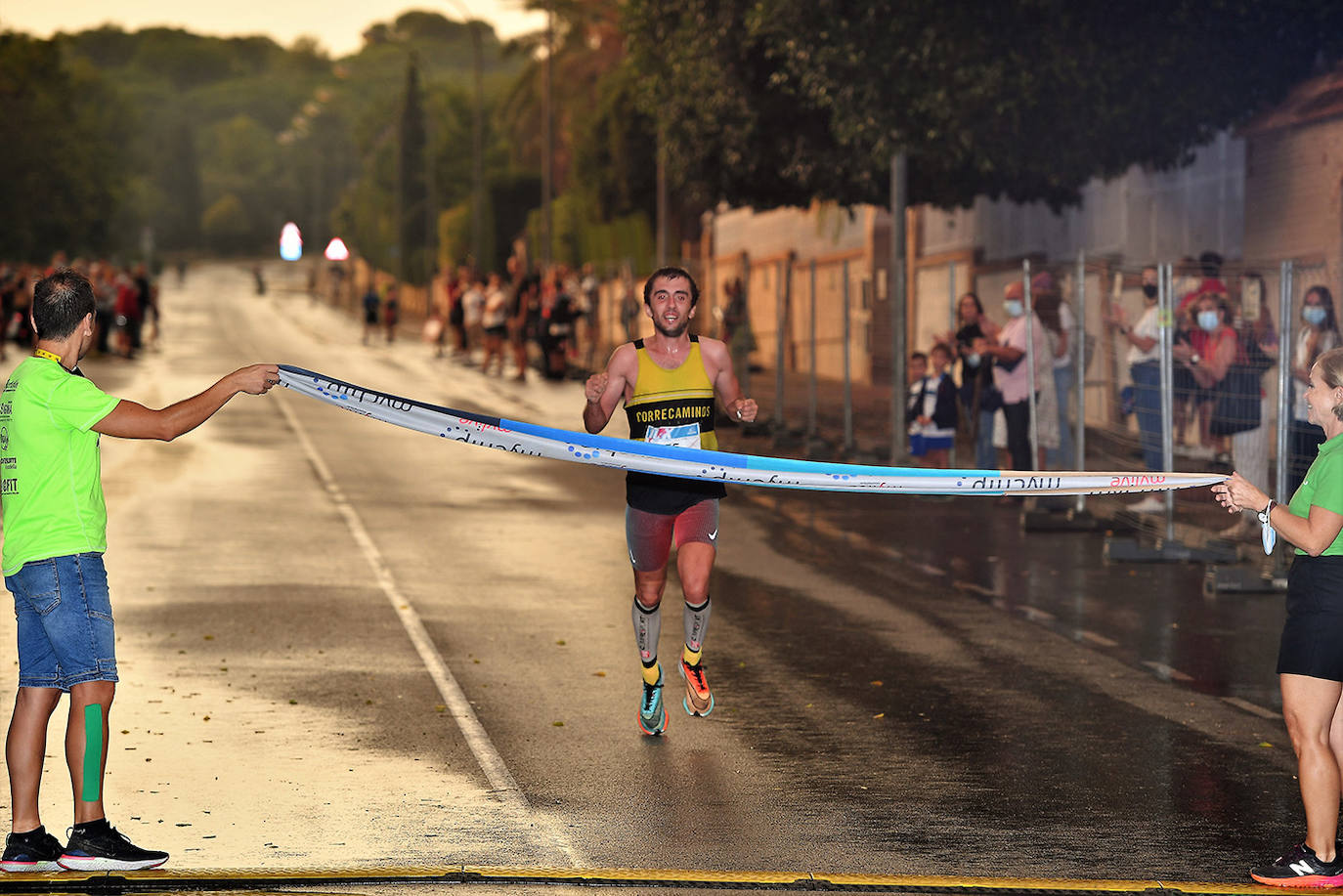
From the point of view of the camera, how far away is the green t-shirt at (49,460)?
21.7ft

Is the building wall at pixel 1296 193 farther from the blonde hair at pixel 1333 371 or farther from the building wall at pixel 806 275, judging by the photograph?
the blonde hair at pixel 1333 371

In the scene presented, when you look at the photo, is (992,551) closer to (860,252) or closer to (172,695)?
(172,695)

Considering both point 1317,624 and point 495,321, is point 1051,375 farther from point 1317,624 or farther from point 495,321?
point 495,321

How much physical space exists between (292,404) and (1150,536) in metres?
18.3

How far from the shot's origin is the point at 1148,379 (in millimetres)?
16016

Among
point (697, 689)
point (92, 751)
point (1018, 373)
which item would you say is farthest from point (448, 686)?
point (1018, 373)

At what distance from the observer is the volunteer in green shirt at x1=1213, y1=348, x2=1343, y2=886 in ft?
21.2

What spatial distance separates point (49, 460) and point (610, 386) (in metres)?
2.76

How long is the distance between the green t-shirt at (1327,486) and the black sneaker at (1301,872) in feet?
3.18

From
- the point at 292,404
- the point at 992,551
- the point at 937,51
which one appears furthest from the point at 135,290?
the point at 992,551

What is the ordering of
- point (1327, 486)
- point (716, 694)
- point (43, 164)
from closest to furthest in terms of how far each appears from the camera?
point (1327, 486)
point (716, 694)
point (43, 164)

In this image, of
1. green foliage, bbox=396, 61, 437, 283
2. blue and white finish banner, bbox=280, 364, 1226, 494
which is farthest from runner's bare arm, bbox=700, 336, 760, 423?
green foliage, bbox=396, 61, 437, 283

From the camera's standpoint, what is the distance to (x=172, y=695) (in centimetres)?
959

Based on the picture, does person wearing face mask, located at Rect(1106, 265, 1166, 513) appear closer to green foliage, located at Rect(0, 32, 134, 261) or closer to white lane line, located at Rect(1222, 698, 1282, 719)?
white lane line, located at Rect(1222, 698, 1282, 719)
